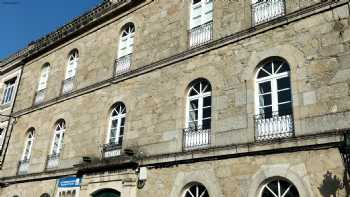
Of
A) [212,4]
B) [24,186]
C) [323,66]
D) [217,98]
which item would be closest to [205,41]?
[212,4]

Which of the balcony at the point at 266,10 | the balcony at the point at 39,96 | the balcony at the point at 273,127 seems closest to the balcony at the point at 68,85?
the balcony at the point at 39,96

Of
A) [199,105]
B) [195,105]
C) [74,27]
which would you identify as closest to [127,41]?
[74,27]

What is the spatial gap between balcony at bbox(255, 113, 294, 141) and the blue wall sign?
6.49m

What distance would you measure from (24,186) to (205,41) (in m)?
9.22

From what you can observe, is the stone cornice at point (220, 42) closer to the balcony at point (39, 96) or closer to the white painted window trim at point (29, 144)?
the balcony at point (39, 96)

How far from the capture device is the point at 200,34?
1099cm

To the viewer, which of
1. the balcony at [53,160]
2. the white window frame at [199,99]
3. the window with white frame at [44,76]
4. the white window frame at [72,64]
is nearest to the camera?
the white window frame at [199,99]

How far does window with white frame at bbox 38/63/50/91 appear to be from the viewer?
55.2 ft

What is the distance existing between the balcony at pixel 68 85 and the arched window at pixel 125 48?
267 centimetres

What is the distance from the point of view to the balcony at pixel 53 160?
1384 cm

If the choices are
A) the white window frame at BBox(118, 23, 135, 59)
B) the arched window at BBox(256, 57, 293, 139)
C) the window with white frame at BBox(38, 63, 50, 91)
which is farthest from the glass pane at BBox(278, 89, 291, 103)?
the window with white frame at BBox(38, 63, 50, 91)

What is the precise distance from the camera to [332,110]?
304 inches

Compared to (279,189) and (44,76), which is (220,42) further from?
(44,76)

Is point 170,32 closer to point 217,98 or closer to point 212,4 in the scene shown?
point 212,4
